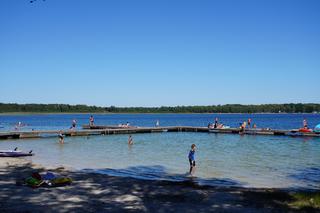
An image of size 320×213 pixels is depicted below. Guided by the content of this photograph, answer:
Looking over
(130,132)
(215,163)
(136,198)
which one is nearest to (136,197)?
(136,198)

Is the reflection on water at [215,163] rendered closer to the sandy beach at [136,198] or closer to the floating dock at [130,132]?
the sandy beach at [136,198]

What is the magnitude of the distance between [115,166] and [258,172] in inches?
346

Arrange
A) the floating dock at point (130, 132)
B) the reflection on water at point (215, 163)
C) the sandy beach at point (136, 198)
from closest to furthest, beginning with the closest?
1. the sandy beach at point (136, 198)
2. the reflection on water at point (215, 163)
3. the floating dock at point (130, 132)

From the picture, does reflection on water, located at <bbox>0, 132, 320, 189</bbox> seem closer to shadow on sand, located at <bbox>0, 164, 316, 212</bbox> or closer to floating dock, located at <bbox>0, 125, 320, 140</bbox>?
shadow on sand, located at <bbox>0, 164, 316, 212</bbox>

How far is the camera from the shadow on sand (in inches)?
489

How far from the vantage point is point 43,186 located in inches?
618

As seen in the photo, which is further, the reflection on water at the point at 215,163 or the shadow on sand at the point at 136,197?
the reflection on water at the point at 215,163

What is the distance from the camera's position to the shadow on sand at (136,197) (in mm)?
12430

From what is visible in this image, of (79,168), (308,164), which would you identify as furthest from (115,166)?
(308,164)

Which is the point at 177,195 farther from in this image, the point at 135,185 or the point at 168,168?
the point at 168,168

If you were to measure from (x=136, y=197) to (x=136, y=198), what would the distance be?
0.16m

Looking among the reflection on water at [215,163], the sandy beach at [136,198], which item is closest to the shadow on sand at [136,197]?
the sandy beach at [136,198]

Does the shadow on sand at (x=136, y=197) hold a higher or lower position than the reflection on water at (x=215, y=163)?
higher

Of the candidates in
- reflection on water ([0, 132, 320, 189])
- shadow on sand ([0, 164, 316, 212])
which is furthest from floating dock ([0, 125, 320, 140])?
shadow on sand ([0, 164, 316, 212])
